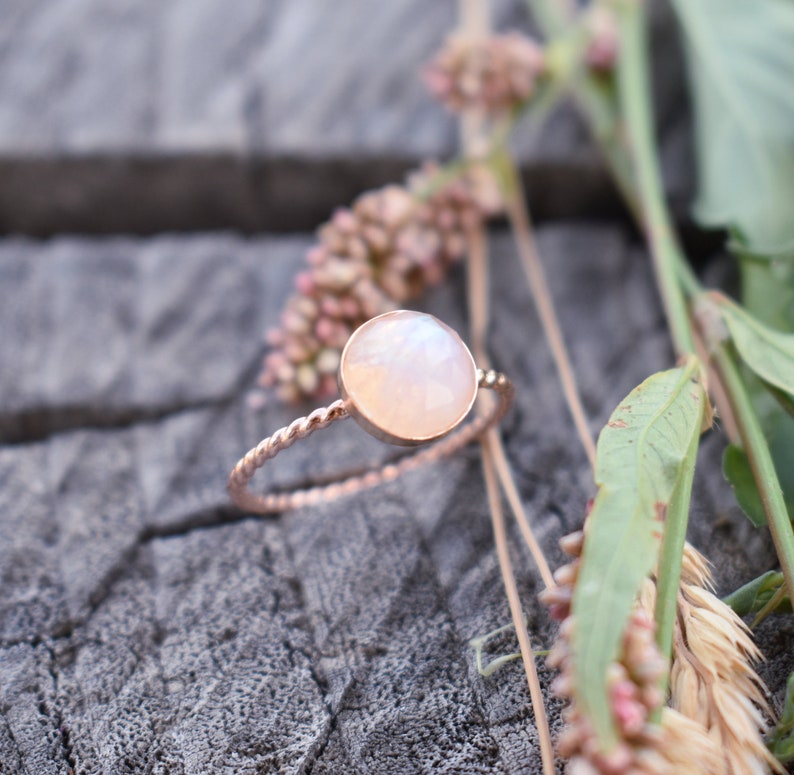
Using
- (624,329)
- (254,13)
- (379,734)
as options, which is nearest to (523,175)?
(624,329)

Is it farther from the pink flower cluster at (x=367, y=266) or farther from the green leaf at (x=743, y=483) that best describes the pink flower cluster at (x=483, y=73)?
the green leaf at (x=743, y=483)

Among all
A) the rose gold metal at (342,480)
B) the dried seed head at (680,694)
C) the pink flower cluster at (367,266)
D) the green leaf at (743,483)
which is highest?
the pink flower cluster at (367,266)

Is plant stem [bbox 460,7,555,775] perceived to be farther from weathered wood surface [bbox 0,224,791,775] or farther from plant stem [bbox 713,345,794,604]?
plant stem [bbox 713,345,794,604]

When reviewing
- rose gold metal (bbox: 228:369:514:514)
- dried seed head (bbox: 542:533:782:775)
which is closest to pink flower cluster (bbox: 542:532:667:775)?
dried seed head (bbox: 542:533:782:775)

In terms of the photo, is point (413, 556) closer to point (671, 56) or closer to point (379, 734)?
point (379, 734)

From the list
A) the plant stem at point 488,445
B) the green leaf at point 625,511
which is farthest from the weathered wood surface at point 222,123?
the green leaf at point 625,511

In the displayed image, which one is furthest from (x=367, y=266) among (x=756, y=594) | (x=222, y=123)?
(x=756, y=594)
